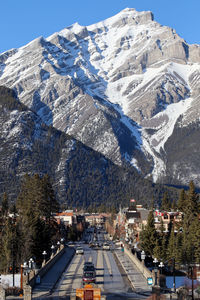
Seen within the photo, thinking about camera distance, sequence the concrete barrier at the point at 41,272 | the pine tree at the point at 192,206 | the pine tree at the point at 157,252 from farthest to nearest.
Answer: the pine tree at the point at 192,206 < the pine tree at the point at 157,252 < the concrete barrier at the point at 41,272

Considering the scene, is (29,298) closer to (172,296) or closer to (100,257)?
(172,296)

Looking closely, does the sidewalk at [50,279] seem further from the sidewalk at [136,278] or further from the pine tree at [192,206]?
the pine tree at [192,206]

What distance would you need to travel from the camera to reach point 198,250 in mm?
111188

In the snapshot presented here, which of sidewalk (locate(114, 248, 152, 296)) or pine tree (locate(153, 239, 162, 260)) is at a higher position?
pine tree (locate(153, 239, 162, 260))

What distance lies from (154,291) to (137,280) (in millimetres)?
13398

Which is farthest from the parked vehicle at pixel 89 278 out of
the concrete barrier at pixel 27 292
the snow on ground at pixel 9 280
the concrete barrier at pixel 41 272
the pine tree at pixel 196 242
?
the pine tree at pixel 196 242

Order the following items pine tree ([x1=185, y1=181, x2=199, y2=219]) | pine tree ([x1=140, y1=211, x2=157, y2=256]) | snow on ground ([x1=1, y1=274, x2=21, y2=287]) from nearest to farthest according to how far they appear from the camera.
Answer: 1. snow on ground ([x1=1, y1=274, x2=21, y2=287])
2. pine tree ([x1=140, y1=211, x2=157, y2=256])
3. pine tree ([x1=185, y1=181, x2=199, y2=219])

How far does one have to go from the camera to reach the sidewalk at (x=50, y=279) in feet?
232

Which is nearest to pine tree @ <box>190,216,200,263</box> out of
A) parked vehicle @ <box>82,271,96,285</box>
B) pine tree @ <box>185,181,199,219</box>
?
pine tree @ <box>185,181,199,219</box>

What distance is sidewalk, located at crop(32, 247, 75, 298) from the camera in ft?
232

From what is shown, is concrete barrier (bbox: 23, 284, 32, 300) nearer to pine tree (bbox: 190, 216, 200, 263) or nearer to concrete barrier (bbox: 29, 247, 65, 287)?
concrete barrier (bbox: 29, 247, 65, 287)

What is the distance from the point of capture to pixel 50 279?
275 ft

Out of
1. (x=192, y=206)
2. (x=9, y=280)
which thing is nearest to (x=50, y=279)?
(x=9, y=280)

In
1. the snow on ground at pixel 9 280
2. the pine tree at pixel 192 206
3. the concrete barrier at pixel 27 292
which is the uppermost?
the pine tree at pixel 192 206
